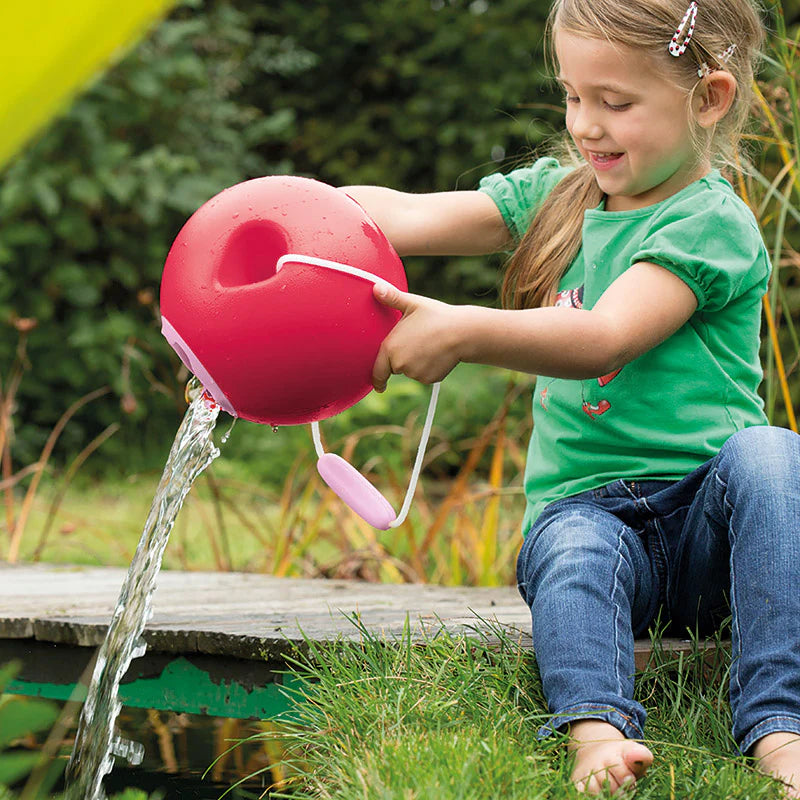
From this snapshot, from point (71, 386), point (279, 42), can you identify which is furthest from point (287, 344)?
point (279, 42)

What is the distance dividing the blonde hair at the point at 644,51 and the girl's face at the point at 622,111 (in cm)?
2

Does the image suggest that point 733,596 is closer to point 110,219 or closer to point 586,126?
point 586,126

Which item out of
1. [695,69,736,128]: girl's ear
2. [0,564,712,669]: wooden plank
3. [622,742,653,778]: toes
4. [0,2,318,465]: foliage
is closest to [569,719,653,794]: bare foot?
[622,742,653,778]: toes

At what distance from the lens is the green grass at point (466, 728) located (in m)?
1.33

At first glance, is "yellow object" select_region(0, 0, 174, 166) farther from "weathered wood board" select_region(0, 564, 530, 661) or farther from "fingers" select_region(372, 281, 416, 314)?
"weathered wood board" select_region(0, 564, 530, 661)

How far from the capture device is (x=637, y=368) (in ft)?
6.23

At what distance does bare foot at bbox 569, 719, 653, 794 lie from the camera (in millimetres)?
1368

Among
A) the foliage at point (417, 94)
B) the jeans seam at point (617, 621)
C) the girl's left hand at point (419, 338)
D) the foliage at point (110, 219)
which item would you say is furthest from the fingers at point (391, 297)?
the foliage at point (417, 94)

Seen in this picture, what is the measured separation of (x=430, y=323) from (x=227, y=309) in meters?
0.29

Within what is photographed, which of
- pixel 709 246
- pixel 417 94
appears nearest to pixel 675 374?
pixel 709 246

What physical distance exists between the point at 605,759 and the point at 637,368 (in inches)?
28.5

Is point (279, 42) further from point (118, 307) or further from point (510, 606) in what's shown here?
point (510, 606)

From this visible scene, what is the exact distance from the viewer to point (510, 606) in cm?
248

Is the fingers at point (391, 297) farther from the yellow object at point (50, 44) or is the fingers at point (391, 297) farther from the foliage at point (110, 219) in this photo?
the foliage at point (110, 219)
